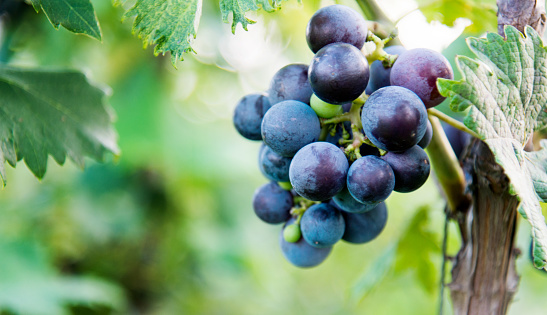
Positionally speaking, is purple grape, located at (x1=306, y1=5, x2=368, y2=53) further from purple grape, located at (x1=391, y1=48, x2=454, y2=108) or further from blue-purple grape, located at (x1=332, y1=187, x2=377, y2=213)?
blue-purple grape, located at (x1=332, y1=187, x2=377, y2=213)

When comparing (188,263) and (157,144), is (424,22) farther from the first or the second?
(188,263)

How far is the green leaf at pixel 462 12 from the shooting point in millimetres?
856

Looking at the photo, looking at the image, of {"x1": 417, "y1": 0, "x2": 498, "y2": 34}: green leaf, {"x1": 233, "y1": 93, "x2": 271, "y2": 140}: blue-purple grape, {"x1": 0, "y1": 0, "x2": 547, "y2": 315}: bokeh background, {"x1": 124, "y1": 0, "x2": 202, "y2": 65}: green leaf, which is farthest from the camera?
{"x1": 0, "y1": 0, "x2": 547, "y2": 315}: bokeh background

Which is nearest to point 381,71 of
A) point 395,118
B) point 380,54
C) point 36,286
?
point 380,54

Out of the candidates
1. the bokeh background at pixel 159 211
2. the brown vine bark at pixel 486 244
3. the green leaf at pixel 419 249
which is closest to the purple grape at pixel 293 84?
the brown vine bark at pixel 486 244

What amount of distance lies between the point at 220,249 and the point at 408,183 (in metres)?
1.62

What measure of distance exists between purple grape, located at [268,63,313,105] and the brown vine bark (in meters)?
0.24

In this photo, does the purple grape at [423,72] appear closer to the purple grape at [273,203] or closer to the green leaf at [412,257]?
the purple grape at [273,203]

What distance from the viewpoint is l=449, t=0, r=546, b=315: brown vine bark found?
0.63 m

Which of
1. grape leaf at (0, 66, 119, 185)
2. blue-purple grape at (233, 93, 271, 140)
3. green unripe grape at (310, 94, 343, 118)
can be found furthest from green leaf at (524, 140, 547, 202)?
grape leaf at (0, 66, 119, 185)

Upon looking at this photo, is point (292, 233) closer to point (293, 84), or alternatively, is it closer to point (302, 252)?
point (302, 252)

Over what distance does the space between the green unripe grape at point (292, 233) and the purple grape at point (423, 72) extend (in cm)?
26

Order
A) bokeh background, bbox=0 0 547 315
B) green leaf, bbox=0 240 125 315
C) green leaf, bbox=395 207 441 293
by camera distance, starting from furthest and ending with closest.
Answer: bokeh background, bbox=0 0 547 315
green leaf, bbox=0 240 125 315
green leaf, bbox=395 207 441 293

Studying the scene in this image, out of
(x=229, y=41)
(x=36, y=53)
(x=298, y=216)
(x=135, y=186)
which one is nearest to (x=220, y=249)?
(x=135, y=186)
